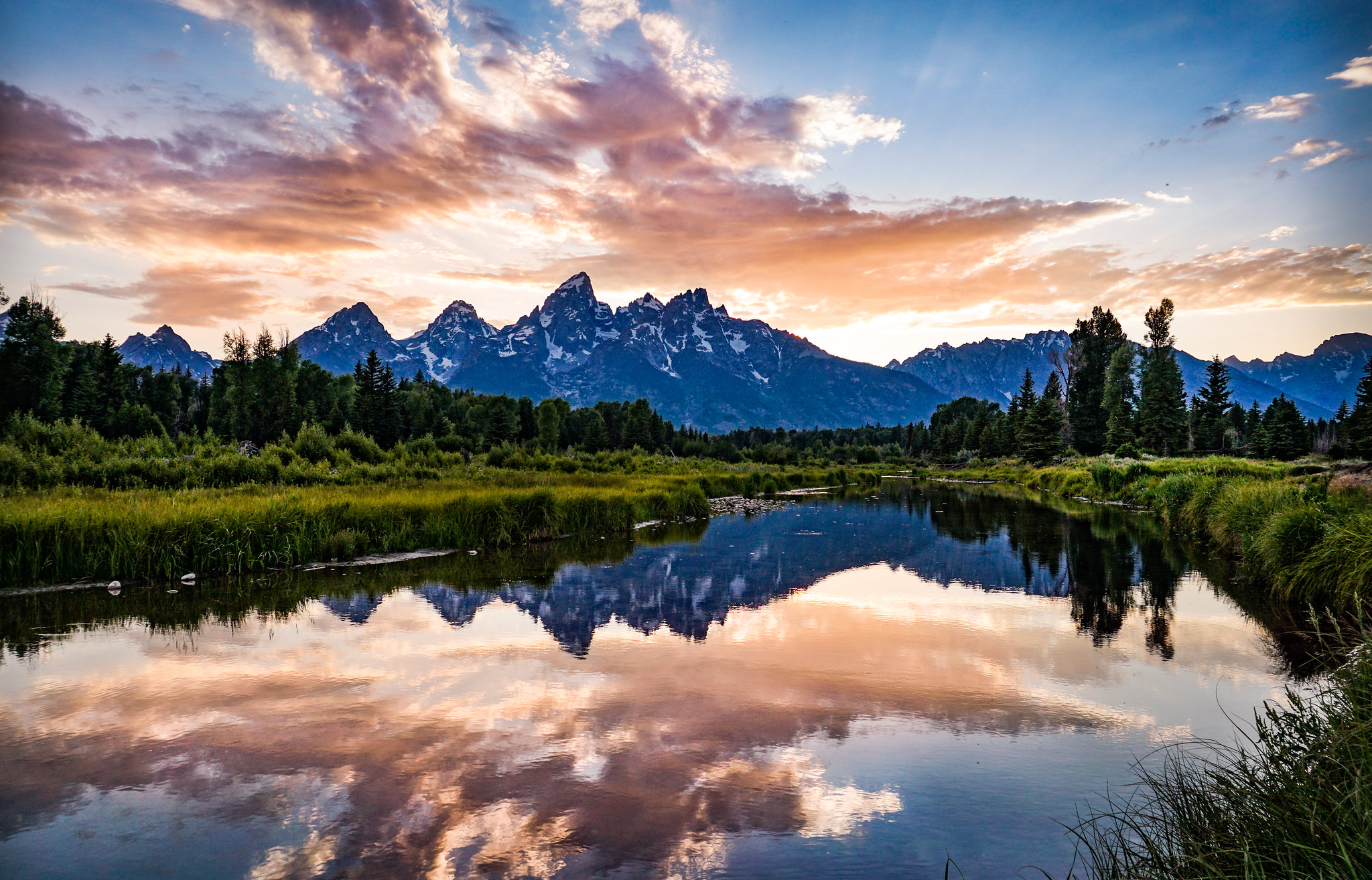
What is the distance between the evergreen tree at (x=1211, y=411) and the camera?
78.3 m

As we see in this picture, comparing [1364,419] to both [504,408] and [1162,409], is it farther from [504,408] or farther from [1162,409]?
[504,408]

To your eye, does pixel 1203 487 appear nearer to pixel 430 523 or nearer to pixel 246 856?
pixel 430 523

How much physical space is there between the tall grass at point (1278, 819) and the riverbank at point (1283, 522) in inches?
35.2

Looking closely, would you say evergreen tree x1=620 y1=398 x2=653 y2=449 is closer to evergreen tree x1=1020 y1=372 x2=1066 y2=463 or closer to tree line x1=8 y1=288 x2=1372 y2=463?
tree line x1=8 y1=288 x2=1372 y2=463

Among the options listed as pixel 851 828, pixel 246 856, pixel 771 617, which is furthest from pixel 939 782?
pixel 771 617

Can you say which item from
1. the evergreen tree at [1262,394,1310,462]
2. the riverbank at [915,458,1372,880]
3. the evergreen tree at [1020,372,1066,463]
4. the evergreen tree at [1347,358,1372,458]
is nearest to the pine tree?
the evergreen tree at [1020,372,1066,463]

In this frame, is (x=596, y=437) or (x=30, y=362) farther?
(x=596, y=437)

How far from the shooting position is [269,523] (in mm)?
16484

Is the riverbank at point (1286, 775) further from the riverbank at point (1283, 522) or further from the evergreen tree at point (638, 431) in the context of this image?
the evergreen tree at point (638, 431)

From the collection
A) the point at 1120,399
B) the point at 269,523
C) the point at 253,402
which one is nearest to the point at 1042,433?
the point at 1120,399

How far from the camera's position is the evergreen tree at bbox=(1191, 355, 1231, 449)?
78312 millimetres

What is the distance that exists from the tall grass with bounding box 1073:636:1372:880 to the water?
0.72 metres

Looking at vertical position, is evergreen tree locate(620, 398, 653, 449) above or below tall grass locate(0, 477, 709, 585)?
above

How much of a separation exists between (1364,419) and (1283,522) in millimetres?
41242
